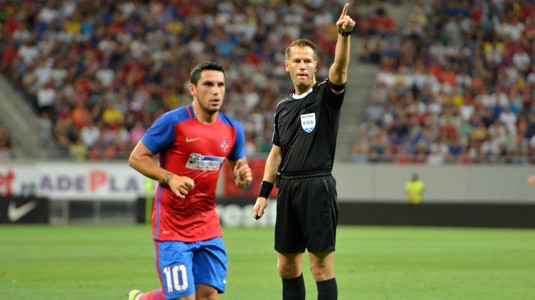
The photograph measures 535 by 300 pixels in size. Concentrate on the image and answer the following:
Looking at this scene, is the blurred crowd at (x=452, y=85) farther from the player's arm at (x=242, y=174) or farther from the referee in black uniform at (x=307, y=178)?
the player's arm at (x=242, y=174)

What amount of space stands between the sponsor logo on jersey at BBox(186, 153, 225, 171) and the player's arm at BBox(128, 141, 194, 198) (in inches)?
8.7

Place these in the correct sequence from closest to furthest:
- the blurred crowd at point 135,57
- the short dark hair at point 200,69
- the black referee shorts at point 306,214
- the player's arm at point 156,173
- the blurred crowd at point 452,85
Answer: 1. the player's arm at point 156,173
2. the short dark hair at point 200,69
3. the black referee shorts at point 306,214
4. the blurred crowd at point 452,85
5. the blurred crowd at point 135,57

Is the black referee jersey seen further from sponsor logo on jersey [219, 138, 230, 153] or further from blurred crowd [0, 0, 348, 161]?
blurred crowd [0, 0, 348, 161]

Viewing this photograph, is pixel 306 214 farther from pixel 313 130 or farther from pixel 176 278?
pixel 176 278

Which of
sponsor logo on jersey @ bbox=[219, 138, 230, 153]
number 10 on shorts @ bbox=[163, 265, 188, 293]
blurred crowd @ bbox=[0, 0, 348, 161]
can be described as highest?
blurred crowd @ bbox=[0, 0, 348, 161]

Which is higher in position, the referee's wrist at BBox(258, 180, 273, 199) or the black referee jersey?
the black referee jersey

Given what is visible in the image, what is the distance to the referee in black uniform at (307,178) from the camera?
8.40 m

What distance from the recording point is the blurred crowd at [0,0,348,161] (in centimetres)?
3047

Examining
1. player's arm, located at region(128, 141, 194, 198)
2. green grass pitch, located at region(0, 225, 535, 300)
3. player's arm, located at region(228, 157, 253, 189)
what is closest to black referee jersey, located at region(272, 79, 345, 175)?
player's arm, located at region(228, 157, 253, 189)

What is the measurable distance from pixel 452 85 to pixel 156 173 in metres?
24.5

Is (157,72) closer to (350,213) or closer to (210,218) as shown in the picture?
(350,213)

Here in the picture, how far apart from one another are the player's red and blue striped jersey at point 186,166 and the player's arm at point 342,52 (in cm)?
105

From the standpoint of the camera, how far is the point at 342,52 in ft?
26.2

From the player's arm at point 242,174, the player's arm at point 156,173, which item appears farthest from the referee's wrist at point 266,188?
the player's arm at point 156,173
